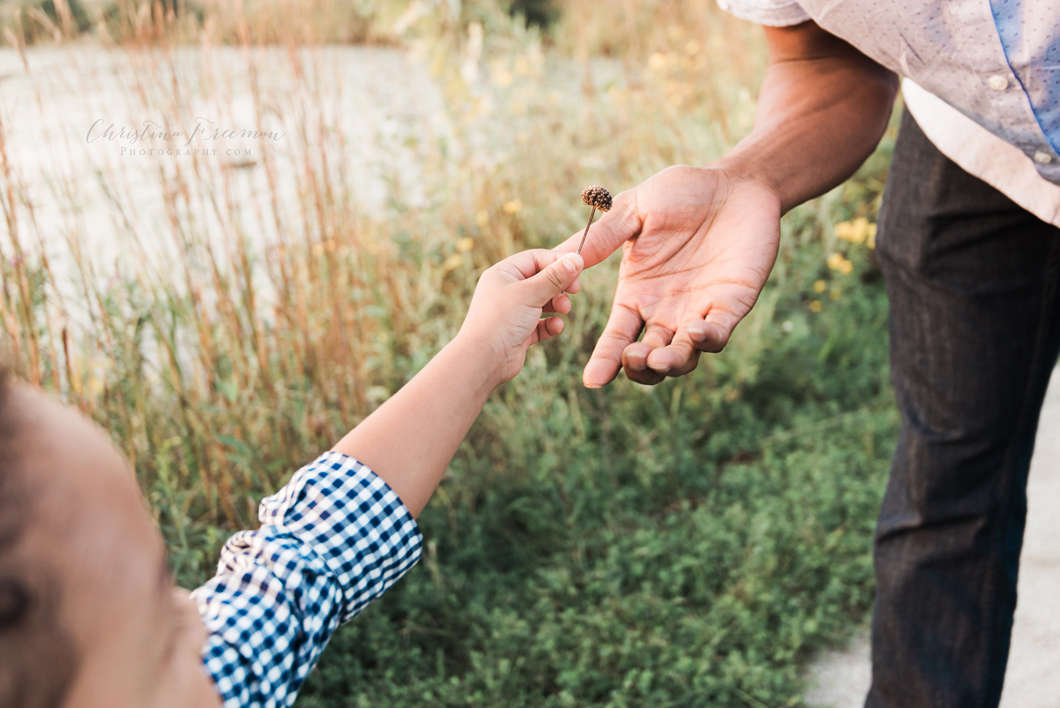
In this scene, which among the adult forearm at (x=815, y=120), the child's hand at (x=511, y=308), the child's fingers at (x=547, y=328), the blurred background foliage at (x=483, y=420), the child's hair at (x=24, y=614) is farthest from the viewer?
the blurred background foliage at (x=483, y=420)

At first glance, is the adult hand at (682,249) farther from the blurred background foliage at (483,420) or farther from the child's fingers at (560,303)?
the blurred background foliage at (483,420)

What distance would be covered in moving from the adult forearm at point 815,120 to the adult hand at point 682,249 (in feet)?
0.22

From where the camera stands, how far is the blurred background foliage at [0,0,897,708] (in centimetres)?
191

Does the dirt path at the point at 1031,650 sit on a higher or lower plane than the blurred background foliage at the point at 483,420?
lower

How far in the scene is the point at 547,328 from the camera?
1276 mm

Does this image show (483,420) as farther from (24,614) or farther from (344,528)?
(24,614)

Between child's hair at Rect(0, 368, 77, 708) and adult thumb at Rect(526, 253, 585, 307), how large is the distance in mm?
761

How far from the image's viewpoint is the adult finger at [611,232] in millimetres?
1283

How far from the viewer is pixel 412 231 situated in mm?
3105

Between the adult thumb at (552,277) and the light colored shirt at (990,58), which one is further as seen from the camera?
the adult thumb at (552,277)

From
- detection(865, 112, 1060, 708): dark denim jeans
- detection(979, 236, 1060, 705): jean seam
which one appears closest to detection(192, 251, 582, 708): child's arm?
detection(865, 112, 1060, 708): dark denim jeans

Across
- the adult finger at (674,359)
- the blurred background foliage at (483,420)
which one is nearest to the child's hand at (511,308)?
the adult finger at (674,359)

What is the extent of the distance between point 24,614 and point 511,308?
2.51ft

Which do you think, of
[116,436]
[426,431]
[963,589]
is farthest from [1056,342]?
[116,436]
